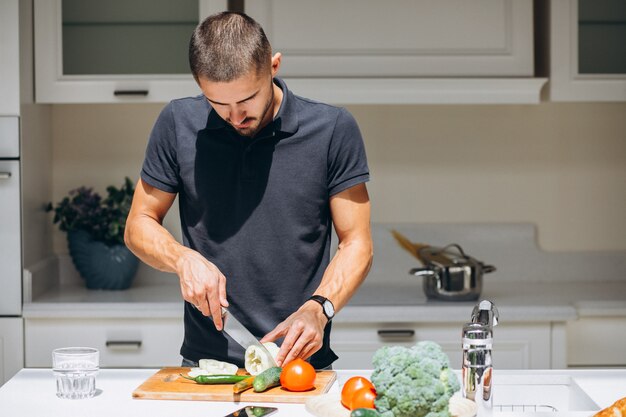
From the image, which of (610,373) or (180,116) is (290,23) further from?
(610,373)

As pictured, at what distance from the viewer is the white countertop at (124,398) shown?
63.6 inches

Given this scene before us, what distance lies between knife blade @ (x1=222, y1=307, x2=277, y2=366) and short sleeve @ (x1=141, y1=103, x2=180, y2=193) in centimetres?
35

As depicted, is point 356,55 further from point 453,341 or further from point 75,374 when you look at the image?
point 75,374

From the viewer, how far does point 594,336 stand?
3061 mm

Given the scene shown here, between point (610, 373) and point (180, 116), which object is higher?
point (180, 116)

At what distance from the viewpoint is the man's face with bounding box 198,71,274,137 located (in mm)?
1789

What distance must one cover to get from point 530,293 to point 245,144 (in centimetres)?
163

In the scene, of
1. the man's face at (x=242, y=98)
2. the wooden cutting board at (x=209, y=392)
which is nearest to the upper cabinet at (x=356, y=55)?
the man's face at (x=242, y=98)

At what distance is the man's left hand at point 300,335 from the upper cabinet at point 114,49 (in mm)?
1501

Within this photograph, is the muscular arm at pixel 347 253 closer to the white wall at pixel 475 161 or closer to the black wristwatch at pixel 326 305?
the black wristwatch at pixel 326 305

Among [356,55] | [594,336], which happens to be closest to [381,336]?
[594,336]

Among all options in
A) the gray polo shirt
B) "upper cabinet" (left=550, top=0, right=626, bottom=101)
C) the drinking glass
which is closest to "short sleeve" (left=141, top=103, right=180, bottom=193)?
the gray polo shirt

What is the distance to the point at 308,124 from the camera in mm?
2051

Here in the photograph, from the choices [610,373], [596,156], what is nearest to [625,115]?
[596,156]
